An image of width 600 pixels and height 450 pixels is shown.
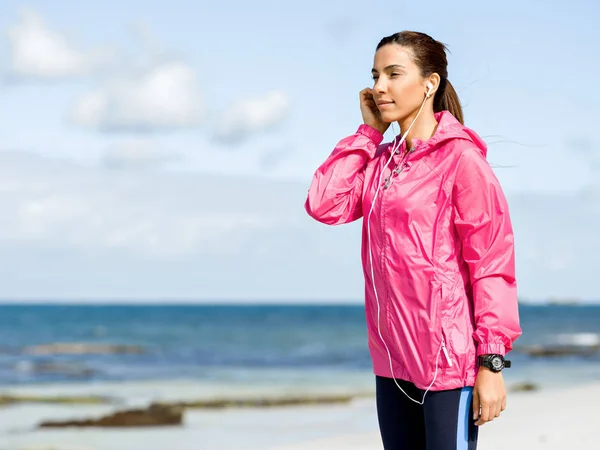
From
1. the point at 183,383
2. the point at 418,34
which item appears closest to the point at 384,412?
the point at 418,34

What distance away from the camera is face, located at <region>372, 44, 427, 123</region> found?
2488 mm

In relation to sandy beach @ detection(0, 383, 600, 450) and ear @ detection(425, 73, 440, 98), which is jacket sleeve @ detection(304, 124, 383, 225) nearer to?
ear @ detection(425, 73, 440, 98)

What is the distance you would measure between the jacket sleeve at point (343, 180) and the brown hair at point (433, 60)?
0.76ft

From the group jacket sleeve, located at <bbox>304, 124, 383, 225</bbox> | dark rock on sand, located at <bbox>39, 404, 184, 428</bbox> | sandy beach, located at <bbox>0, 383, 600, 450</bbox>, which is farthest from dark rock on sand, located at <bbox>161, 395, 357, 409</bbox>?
jacket sleeve, located at <bbox>304, 124, 383, 225</bbox>

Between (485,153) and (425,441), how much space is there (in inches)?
33.8

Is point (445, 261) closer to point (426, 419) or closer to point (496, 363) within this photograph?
point (496, 363)

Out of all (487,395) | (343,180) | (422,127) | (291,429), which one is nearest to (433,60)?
(422,127)

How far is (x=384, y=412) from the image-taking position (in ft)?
8.35

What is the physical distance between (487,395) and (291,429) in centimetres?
736

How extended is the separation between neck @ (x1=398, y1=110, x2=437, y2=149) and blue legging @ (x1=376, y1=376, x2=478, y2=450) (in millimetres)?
715

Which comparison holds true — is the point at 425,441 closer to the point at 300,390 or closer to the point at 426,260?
the point at 426,260

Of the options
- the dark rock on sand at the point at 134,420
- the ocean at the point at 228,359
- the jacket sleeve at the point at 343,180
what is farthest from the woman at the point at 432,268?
the ocean at the point at 228,359

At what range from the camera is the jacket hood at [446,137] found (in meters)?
2.40

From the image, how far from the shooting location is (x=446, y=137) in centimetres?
239
